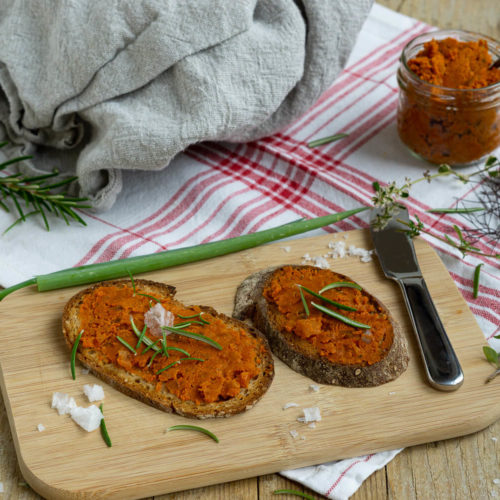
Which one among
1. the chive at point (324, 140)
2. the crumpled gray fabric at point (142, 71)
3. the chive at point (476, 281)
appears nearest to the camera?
the chive at point (476, 281)

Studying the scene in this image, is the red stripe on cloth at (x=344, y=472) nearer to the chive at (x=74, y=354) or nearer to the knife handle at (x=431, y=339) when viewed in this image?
the knife handle at (x=431, y=339)

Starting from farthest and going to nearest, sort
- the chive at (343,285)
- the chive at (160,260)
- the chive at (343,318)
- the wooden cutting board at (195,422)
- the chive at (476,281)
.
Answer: the chive at (476,281) → the chive at (160,260) → the chive at (343,285) → the chive at (343,318) → the wooden cutting board at (195,422)

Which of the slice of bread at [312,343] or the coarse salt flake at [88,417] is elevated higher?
the slice of bread at [312,343]

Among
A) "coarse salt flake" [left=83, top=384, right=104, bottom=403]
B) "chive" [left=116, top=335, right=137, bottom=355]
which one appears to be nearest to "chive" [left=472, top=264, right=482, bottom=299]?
"chive" [left=116, top=335, right=137, bottom=355]

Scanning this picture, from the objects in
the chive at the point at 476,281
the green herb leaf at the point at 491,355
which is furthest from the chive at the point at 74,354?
the chive at the point at 476,281

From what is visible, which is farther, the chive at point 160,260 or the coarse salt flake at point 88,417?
the chive at point 160,260
